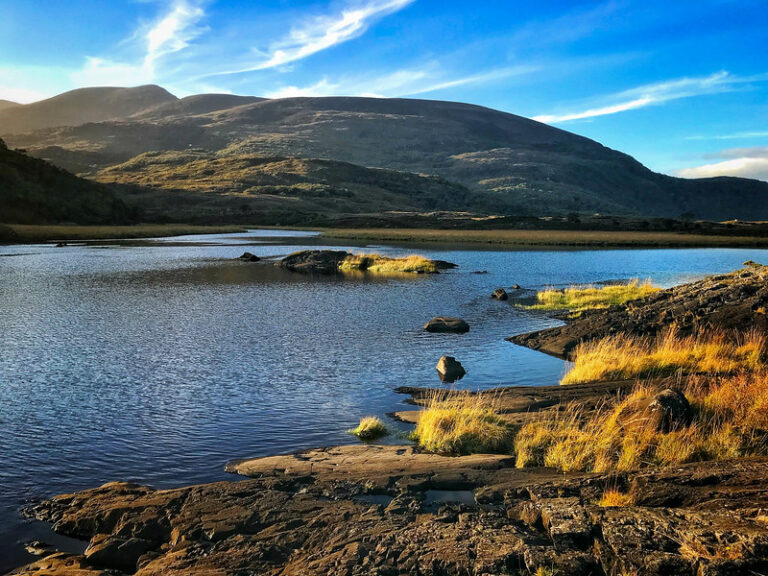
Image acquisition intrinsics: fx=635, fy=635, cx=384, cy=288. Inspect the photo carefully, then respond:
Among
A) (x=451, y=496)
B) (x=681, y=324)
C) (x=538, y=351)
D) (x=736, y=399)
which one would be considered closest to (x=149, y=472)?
(x=451, y=496)

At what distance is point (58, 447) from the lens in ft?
44.8

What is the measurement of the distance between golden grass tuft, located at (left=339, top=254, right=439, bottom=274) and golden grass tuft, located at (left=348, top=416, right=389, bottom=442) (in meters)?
41.2

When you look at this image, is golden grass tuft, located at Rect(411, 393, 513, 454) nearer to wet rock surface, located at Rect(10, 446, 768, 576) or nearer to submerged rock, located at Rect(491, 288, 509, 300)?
wet rock surface, located at Rect(10, 446, 768, 576)

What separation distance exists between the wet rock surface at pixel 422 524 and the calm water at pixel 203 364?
1550 mm

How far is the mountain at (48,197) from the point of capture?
11806cm

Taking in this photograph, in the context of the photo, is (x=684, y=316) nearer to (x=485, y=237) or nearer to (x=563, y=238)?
(x=563, y=238)

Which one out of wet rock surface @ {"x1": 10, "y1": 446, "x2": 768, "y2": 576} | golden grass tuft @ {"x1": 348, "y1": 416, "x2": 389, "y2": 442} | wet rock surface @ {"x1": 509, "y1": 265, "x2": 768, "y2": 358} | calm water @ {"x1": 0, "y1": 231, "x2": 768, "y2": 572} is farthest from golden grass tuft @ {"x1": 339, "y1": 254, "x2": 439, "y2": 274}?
wet rock surface @ {"x1": 10, "y1": 446, "x2": 768, "y2": 576}

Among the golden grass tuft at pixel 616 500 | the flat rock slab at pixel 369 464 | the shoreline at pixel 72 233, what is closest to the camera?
the golden grass tuft at pixel 616 500

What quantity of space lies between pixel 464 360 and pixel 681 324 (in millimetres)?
8200

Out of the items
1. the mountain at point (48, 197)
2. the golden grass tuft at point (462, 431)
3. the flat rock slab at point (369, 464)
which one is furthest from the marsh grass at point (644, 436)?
the mountain at point (48, 197)

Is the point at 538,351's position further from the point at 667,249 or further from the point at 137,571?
the point at 667,249

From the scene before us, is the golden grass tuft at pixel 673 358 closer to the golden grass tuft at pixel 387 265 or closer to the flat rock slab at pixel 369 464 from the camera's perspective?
the flat rock slab at pixel 369 464

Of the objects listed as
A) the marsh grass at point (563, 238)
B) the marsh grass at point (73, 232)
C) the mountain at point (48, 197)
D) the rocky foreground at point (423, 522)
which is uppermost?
the mountain at point (48, 197)

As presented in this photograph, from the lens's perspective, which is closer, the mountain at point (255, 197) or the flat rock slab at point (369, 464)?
the flat rock slab at point (369, 464)
